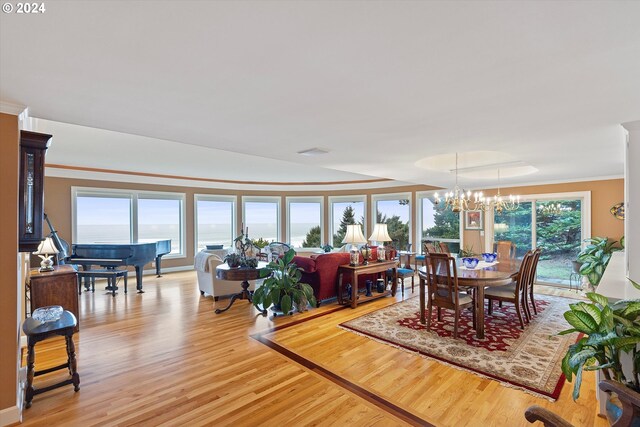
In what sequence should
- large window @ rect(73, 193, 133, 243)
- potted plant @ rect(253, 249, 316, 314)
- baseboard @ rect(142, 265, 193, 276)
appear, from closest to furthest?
potted plant @ rect(253, 249, 316, 314) → large window @ rect(73, 193, 133, 243) → baseboard @ rect(142, 265, 193, 276)

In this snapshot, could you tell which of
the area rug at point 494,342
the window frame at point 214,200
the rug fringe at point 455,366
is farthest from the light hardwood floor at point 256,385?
the window frame at point 214,200

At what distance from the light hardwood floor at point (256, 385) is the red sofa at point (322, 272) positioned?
38.6 inches

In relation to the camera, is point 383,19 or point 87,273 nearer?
point 383,19

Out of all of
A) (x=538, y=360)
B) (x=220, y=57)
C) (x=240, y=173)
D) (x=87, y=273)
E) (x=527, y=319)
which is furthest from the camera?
(x=240, y=173)

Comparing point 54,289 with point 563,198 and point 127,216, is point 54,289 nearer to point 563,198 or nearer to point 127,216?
point 127,216

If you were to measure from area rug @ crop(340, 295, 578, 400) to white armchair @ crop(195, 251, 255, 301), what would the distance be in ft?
8.31

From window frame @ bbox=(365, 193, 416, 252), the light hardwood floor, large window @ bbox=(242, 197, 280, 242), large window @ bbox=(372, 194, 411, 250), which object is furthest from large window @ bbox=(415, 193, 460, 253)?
the light hardwood floor

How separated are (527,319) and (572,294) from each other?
2.59 m

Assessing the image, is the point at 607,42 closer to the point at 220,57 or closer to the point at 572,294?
the point at 220,57

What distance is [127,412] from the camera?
233cm

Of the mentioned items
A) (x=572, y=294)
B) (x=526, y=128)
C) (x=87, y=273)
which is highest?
(x=526, y=128)

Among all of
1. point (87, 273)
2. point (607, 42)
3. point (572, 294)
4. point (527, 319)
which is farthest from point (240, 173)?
point (572, 294)

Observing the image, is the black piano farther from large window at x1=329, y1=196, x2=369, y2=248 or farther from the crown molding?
large window at x1=329, y1=196, x2=369, y2=248

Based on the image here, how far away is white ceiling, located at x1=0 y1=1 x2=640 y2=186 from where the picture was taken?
1.25m
